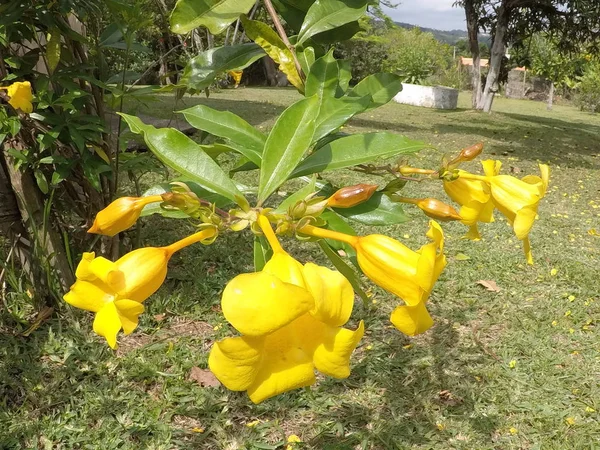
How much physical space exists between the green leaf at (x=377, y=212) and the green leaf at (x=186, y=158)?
18 centimetres

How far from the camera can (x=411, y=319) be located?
20.5 inches

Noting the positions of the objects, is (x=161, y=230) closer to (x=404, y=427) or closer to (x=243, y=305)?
(x=404, y=427)

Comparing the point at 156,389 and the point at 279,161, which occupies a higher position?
the point at 279,161

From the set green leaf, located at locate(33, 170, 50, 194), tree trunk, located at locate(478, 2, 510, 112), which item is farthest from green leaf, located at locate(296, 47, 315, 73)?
tree trunk, located at locate(478, 2, 510, 112)

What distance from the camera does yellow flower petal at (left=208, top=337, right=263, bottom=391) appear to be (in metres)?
0.47

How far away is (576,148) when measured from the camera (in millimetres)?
7855

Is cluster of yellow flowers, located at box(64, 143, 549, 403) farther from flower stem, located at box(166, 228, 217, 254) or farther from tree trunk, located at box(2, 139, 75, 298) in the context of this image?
tree trunk, located at box(2, 139, 75, 298)

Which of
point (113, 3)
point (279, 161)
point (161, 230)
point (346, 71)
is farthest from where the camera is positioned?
point (161, 230)

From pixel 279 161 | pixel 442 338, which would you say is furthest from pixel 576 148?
pixel 279 161

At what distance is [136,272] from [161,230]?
2.64 m

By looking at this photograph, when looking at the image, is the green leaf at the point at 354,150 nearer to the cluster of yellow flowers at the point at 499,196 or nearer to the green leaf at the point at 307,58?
the cluster of yellow flowers at the point at 499,196

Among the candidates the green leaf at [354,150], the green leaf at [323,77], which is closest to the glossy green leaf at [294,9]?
the green leaf at [323,77]

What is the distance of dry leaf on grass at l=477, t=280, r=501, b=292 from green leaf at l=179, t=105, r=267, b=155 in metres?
2.37

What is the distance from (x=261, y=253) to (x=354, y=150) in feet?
0.68
